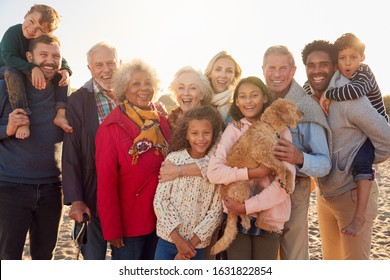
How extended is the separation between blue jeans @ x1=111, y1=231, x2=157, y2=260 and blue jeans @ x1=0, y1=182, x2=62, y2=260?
874 millimetres

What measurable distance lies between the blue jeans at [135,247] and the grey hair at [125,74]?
1.38 metres

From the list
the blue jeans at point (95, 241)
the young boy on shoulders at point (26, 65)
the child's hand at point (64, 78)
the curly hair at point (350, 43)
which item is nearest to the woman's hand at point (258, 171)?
the curly hair at point (350, 43)

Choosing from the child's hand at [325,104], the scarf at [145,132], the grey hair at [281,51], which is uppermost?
the grey hair at [281,51]

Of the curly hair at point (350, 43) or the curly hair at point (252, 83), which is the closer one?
the curly hair at point (252, 83)

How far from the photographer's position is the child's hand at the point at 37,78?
369 centimetres

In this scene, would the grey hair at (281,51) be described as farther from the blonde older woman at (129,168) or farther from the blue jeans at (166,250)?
the blue jeans at (166,250)

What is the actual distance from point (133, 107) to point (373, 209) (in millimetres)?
2601

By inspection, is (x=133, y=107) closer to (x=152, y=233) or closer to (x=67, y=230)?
(x=152, y=233)

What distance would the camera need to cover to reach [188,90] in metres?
3.91

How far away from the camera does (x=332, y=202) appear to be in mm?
3744

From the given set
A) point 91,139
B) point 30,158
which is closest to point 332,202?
point 91,139

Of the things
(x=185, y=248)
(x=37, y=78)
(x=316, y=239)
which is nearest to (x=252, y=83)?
(x=185, y=248)

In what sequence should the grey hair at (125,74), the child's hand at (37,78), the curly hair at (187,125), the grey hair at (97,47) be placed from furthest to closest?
the grey hair at (97,47) < the child's hand at (37,78) < the grey hair at (125,74) < the curly hair at (187,125)

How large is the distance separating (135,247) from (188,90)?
1697 mm
